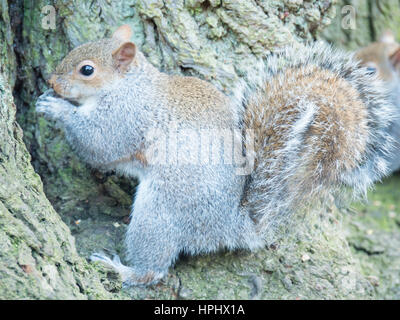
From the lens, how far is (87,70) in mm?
1822

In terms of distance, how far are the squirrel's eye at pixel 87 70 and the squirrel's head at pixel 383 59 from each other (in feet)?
5.75

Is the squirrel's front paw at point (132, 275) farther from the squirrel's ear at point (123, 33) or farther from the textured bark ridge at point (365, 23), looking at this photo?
the textured bark ridge at point (365, 23)

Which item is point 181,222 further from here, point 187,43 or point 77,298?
point 187,43

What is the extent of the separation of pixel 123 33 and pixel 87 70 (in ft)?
0.76

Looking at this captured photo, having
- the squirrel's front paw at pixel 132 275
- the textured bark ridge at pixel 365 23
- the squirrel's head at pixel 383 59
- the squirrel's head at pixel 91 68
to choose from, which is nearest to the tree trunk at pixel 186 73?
the squirrel's front paw at pixel 132 275

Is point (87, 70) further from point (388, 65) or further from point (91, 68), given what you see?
point (388, 65)

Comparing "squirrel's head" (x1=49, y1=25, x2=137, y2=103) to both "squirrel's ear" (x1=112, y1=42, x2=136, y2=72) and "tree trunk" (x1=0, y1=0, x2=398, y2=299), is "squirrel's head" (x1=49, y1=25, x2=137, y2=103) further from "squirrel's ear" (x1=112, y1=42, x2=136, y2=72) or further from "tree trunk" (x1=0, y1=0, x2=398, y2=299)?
"tree trunk" (x1=0, y1=0, x2=398, y2=299)

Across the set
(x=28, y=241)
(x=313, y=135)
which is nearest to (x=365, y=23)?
(x=313, y=135)

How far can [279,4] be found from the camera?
6.84ft

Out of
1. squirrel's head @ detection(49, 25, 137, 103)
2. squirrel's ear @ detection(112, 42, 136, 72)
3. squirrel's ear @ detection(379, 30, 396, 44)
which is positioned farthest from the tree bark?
squirrel's ear @ detection(379, 30, 396, 44)

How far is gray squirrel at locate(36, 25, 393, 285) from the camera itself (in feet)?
5.68

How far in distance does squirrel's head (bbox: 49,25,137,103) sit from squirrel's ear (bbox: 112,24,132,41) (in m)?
0.06

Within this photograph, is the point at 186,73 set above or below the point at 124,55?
below

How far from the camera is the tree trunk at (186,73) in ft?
6.13
